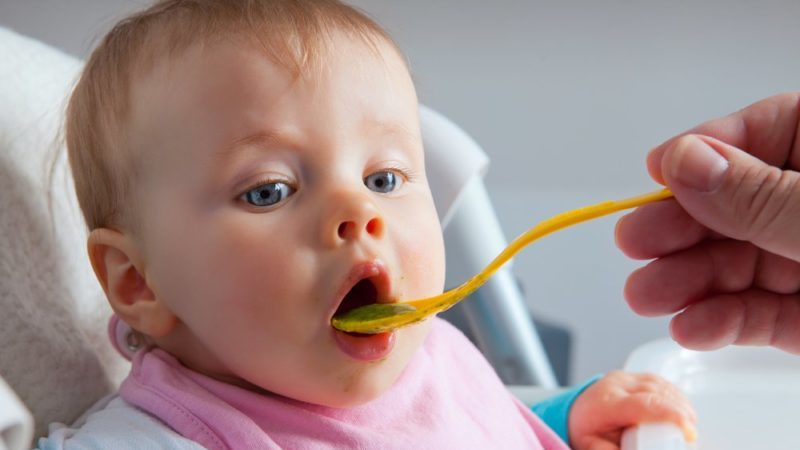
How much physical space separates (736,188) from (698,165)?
0.09 ft

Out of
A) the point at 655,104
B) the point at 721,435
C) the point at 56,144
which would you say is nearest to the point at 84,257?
the point at 56,144

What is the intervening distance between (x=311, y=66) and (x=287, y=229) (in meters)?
0.11

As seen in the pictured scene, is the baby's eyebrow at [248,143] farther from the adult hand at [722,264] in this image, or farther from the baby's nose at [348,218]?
the adult hand at [722,264]

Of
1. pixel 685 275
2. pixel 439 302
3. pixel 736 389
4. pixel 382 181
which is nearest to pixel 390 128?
pixel 382 181

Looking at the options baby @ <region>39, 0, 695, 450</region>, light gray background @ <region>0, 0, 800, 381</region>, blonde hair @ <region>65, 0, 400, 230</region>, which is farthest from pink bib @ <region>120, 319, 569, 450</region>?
light gray background @ <region>0, 0, 800, 381</region>

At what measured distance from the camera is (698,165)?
2.00ft

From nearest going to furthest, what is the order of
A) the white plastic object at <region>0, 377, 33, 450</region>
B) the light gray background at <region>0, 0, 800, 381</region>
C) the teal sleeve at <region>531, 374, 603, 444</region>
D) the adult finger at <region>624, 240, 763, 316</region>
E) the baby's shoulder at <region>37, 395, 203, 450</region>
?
1. the white plastic object at <region>0, 377, 33, 450</region>
2. the baby's shoulder at <region>37, 395, 203, 450</region>
3. the adult finger at <region>624, 240, 763, 316</region>
4. the teal sleeve at <region>531, 374, 603, 444</region>
5. the light gray background at <region>0, 0, 800, 381</region>

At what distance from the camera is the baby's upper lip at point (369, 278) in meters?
0.62

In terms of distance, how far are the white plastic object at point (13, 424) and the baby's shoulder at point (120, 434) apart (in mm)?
85

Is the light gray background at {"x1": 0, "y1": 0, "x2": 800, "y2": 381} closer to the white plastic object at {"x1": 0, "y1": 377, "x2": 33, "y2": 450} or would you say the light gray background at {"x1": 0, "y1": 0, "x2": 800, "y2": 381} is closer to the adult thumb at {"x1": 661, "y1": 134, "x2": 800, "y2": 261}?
the adult thumb at {"x1": 661, "y1": 134, "x2": 800, "y2": 261}

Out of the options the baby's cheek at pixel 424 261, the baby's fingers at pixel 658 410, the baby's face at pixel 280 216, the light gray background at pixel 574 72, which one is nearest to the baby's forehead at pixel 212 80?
the baby's face at pixel 280 216

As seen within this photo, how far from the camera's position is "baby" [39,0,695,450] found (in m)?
0.63

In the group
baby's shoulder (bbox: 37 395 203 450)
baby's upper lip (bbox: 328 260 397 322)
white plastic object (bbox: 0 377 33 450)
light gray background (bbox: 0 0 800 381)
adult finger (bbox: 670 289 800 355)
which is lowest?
light gray background (bbox: 0 0 800 381)

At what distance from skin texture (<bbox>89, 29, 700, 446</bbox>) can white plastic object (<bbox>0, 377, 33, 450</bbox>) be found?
0.45ft
